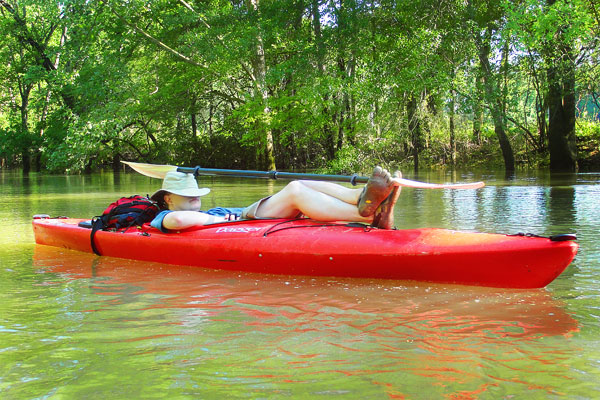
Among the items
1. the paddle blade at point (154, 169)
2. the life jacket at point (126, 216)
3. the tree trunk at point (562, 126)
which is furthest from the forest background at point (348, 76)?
the life jacket at point (126, 216)

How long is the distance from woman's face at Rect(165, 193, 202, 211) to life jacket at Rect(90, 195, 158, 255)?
359 mm

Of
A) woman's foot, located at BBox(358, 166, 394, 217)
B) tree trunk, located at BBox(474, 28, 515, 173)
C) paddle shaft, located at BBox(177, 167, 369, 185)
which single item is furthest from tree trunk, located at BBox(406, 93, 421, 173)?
woman's foot, located at BBox(358, 166, 394, 217)

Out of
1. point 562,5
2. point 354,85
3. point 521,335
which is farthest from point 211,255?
point 354,85

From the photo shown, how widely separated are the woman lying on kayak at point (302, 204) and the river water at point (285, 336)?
45 cm

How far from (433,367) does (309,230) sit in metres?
1.86

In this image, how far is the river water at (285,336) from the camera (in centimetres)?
212

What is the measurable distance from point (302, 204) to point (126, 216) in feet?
5.67

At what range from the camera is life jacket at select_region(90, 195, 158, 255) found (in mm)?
5012

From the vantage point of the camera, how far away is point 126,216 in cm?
502

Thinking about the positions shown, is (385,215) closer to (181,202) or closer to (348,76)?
(181,202)

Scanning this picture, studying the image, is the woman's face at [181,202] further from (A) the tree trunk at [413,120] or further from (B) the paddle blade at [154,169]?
(A) the tree trunk at [413,120]

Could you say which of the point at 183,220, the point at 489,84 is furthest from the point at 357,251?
the point at 489,84

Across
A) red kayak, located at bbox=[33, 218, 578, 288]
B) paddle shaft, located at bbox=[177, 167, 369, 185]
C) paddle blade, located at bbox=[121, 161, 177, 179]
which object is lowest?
red kayak, located at bbox=[33, 218, 578, 288]

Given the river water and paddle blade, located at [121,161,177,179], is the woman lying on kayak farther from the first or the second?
paddle blade, located at [121,161,177,179]
